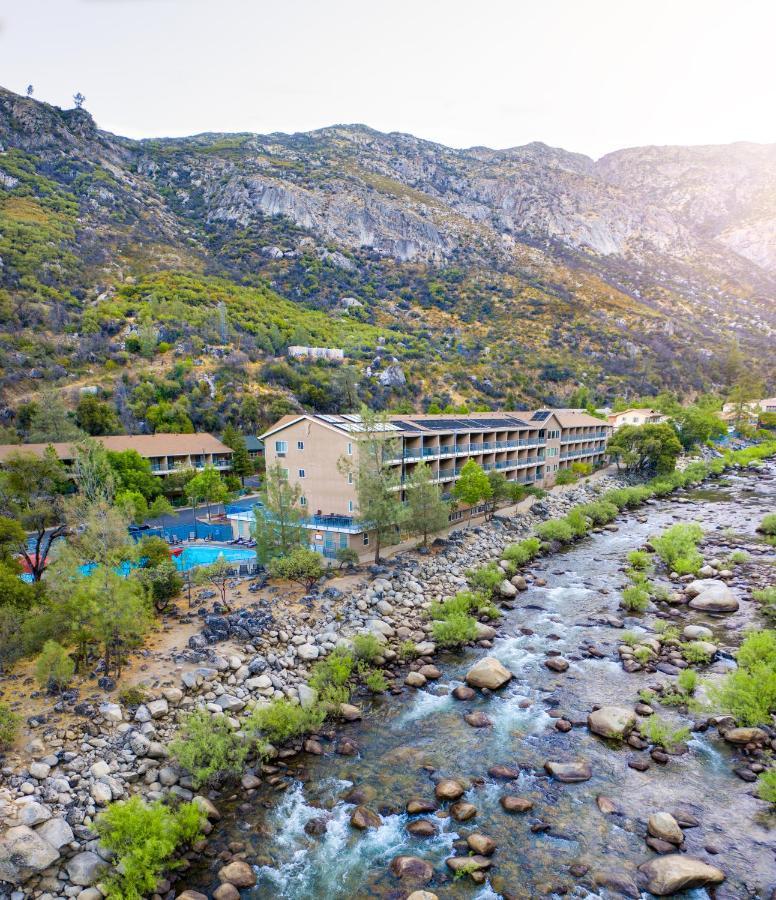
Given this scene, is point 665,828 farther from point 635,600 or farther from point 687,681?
point 635,600

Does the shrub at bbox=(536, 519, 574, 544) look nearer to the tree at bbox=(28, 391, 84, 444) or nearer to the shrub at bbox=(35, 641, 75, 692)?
the shrub at bbox=(35, 641, 75, 692)

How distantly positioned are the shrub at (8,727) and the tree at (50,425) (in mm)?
41001

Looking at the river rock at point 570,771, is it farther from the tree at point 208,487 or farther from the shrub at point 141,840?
the tree at point 208,487

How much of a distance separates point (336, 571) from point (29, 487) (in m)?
21.0

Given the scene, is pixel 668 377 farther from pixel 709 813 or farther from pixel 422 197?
pixel 709 813

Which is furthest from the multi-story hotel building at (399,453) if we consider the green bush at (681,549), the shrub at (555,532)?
the green bush at (681,549)

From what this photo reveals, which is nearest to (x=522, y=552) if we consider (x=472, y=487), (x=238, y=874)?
(x=472, y=487)

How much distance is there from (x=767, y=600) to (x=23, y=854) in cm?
3123

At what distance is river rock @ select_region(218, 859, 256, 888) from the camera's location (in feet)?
40.3

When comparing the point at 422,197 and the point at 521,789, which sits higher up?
the point at 422,197

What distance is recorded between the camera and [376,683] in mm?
20078

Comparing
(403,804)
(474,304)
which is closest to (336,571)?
(403,804)

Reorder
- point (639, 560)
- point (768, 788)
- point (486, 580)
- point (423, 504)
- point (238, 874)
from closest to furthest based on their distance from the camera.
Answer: point (238, 874) → point (768, 788) → point (486, 580) → point (639, 560) → point (423, 504)

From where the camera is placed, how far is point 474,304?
4911 inches
